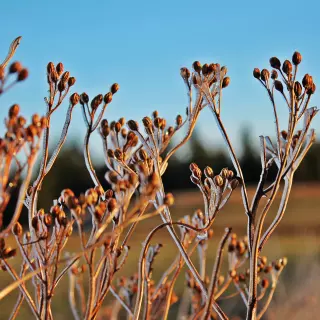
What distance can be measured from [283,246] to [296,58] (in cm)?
802

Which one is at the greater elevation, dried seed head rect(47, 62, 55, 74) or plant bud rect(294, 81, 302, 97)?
dried seed head rect(47, 62, 55, 74)

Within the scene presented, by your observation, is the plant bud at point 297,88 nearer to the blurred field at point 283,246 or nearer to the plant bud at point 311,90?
the plant bud at point 311,90

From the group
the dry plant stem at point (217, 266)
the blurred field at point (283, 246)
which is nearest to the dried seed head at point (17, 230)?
the dry plant stem at point (217, 266)

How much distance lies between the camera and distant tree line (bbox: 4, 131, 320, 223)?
44.5 feet

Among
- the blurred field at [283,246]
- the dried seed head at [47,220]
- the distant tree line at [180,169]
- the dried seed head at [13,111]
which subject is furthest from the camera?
the distant tree line at [180,169]

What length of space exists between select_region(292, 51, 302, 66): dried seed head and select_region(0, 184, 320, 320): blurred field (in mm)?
1467

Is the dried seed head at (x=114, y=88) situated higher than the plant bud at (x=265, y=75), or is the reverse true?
the plant bud at (x=265, y=75)

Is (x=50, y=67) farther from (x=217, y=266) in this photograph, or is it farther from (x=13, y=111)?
(x=217, y=266)

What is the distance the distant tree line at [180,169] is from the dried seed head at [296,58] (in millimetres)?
12255

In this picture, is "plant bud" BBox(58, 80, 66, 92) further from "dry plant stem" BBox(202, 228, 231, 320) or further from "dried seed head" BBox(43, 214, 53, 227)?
"dry plant stem" BBox(202, 228, 231, 320)

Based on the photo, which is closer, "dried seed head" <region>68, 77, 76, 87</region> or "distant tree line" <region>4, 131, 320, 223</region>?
"dried seed head" <region>68, 77, 76, 87</region>

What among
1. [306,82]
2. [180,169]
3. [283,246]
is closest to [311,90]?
[306,82]

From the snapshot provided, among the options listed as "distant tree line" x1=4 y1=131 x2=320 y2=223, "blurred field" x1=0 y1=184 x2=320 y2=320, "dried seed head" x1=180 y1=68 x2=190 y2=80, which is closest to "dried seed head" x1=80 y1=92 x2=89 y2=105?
"dried seed head" x1=180 y1=68 x2=190 y2=80

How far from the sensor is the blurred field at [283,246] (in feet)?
9.09
